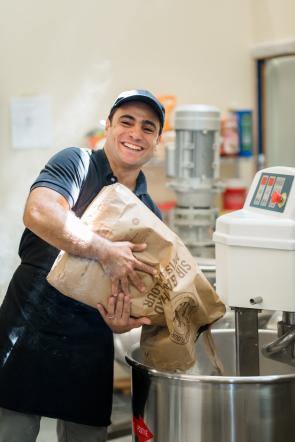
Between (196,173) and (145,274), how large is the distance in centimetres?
139

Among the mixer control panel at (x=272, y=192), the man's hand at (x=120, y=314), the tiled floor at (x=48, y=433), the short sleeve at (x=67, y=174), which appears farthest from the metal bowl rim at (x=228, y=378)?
the tiled floor at (x=48, y=433)

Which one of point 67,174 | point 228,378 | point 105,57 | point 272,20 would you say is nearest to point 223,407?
point 228,378

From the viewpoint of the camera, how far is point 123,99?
6.41 feet

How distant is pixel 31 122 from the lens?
10.9ft

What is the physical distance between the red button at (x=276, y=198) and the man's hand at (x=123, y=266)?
0.34m

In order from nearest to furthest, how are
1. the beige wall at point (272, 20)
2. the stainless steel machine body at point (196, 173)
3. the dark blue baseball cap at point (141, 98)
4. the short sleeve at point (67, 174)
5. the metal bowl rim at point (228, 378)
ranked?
the metal bowl rim at point (228, 378)
the short sleeve at point (67, 174)
the dark blue baseball cap at point (141, 98)
the stainless steel machine body at point (196, 173)
the beige wall at point (272, 20)

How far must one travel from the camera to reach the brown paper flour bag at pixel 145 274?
5.58 feet

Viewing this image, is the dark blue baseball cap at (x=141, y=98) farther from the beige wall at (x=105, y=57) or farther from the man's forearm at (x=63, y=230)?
the beige wall at (x=105, y=57)

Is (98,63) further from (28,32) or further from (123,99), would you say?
(123,99)

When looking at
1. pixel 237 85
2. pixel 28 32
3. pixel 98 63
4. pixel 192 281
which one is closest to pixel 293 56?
pixel 237 85

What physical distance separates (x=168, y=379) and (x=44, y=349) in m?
0.39

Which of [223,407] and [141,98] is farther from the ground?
[141,98]

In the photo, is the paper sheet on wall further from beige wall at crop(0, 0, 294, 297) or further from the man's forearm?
the man's forearm

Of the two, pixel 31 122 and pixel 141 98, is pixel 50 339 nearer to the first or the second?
pixel 141 98
